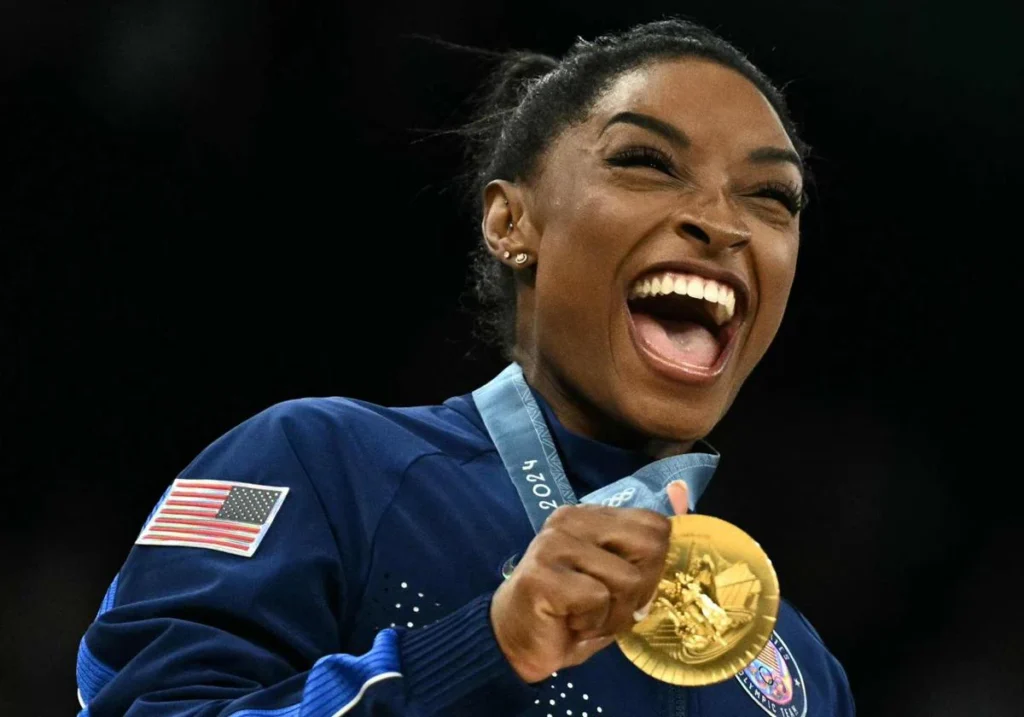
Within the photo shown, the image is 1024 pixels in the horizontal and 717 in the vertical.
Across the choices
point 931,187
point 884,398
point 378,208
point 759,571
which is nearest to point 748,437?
point 884,398

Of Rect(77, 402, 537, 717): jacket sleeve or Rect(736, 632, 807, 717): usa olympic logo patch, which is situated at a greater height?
Rect(77, 402, 537, 717): jacket sleeve

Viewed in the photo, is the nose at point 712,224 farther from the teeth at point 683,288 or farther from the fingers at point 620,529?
the fingers at point 620,529

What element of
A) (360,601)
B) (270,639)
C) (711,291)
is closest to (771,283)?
(711,291)

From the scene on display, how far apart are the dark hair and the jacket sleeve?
0.73 m

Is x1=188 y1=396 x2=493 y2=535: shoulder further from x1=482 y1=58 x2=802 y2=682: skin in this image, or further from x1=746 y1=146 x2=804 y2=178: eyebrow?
x1=746 y1=146 x2=804 y2=178: eyebrow

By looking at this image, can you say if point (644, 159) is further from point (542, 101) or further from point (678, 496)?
point (678, 496)

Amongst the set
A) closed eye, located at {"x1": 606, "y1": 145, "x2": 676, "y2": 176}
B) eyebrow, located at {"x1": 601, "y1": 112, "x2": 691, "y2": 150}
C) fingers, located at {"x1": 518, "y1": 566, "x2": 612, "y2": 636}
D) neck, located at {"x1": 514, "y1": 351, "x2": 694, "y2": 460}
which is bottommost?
neck, located at {"x1": 514, "y1": 351, "x2": 694, "y2": 460}

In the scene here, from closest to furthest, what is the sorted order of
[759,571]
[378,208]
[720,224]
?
[759,571], [720,224], [378,208]

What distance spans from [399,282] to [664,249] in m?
1.59

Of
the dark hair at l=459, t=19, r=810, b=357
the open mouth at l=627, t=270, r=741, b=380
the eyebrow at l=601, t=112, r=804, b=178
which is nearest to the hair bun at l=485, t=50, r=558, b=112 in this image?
the dark hair at l=459, t=19, r=810, b=357

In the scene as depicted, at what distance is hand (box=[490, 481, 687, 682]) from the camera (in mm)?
1439

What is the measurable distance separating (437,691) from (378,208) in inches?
85.9

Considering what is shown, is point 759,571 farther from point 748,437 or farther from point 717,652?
point 748,437

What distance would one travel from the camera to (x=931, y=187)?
3.96 metres
